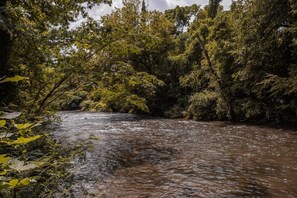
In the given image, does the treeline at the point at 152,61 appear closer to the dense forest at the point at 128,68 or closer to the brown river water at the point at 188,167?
the dense forest at the point at 128,68

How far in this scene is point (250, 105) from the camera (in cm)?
1523

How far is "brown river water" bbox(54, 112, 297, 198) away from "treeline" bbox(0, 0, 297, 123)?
1.16 meters

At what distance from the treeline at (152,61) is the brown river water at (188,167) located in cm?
116

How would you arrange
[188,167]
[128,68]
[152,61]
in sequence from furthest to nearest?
[152,61]
[188,167]
[128,68]

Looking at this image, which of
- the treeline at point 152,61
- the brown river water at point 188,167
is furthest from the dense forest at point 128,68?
the brown river water at point 188,167

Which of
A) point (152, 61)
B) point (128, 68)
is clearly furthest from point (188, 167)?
point (152, 61)

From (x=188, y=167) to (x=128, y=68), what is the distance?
3.23 m

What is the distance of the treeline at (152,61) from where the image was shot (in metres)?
4.10

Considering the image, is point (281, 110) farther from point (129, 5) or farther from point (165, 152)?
point (129, 5)

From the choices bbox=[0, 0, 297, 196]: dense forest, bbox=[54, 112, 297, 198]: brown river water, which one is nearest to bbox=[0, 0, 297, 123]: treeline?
bbox=[0, 0, 297, 196]: dense forest

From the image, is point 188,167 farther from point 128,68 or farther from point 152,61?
point 152,61

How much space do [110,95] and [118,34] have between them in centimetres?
117

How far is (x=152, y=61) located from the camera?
85.9ft

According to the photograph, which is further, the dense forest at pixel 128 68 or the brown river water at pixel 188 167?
the brown river water at pixel 188 167
